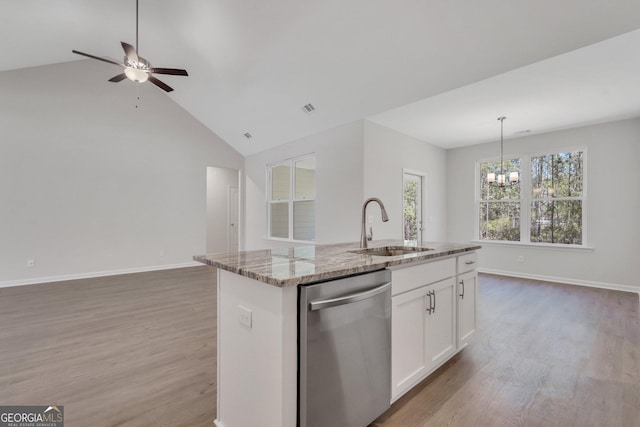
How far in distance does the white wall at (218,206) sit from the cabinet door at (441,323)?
7.03 m

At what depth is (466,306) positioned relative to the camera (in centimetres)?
244

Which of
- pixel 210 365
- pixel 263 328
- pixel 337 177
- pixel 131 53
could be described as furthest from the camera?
pixel 337 177

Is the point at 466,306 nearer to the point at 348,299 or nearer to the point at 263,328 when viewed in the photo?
the point at 348,299

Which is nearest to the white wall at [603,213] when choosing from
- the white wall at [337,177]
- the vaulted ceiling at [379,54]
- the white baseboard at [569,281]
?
the white baseboard at [569,281]

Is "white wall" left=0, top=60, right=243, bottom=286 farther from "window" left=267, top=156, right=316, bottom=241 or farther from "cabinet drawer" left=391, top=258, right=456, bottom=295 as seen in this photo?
"cabinet drawer" left=391, top=258, right=456, bottom=295

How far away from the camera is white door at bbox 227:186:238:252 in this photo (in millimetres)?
8383

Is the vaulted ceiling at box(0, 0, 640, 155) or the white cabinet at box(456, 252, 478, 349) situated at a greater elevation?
the vaulted ceiling at box(0, 0, 640, 155)

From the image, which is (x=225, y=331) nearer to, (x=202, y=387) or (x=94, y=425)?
(x=202, y=387)

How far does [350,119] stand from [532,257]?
4329mm

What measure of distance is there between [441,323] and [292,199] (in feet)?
14.5

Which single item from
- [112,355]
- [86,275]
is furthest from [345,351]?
[86,275]


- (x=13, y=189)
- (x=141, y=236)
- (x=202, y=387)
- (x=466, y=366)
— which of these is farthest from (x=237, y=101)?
(x=466, y=366)

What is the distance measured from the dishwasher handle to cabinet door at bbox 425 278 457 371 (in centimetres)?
61

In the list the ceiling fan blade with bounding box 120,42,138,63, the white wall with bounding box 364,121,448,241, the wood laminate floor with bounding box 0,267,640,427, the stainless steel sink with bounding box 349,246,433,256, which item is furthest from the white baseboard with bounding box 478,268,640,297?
the ceiling fan blade with bounding box 120,42,138,63
